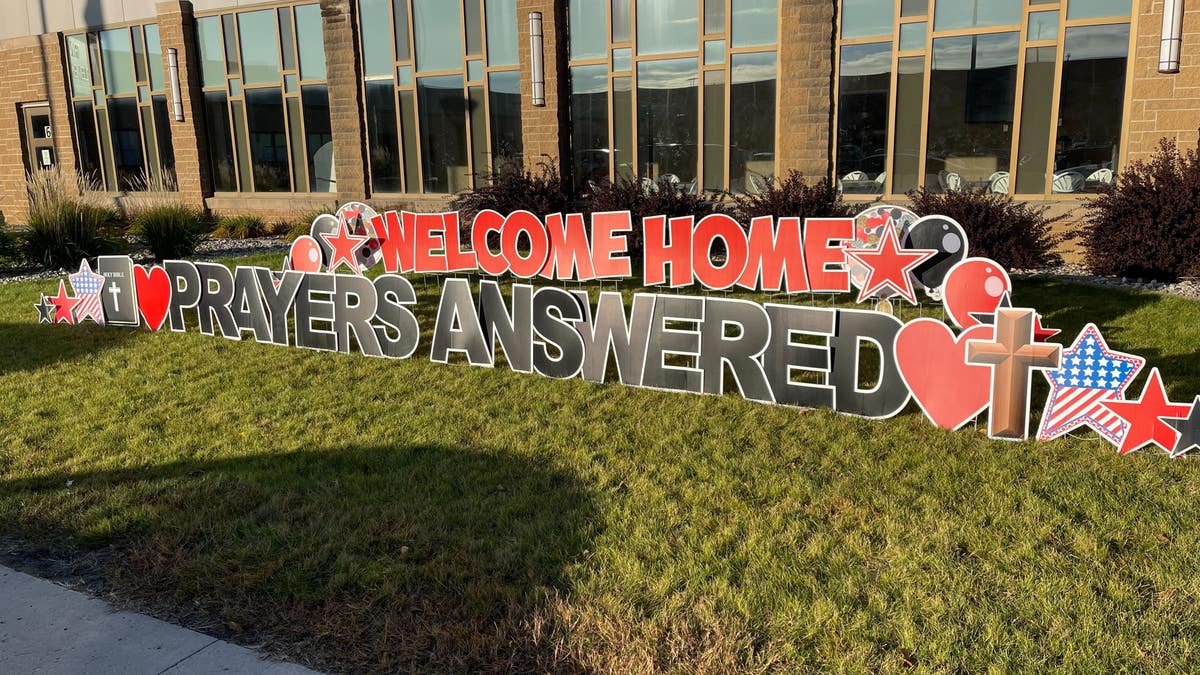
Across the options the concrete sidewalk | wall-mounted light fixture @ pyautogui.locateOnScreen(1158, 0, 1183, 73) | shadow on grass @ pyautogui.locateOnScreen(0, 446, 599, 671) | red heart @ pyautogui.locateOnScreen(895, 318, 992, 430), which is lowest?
the concrete sidewalk

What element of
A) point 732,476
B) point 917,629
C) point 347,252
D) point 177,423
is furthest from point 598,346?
point 347,252

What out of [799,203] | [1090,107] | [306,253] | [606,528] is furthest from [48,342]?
[1090,107]

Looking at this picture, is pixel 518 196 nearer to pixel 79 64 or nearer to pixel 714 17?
pixel 714 17

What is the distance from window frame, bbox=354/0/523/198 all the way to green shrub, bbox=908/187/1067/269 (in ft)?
26.9

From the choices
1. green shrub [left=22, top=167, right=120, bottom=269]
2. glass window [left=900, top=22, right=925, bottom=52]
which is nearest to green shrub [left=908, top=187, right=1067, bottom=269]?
glass window [left=900, top=22, right=925, bottom=52]

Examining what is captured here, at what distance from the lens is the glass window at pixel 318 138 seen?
60.5ft

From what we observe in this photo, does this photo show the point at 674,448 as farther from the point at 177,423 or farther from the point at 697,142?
the point at 697,142

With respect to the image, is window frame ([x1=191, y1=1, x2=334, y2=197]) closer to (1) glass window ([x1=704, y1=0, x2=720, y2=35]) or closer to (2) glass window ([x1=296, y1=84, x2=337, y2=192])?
(2) glass window ([x1=296, y1=84, x2=337, y2=192])

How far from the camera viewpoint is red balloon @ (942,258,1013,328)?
21.1 ft

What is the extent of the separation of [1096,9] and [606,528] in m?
11.8

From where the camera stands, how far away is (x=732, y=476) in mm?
5277

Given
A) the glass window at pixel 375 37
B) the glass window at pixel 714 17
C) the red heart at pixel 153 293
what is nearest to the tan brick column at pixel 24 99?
the glass window at pixel 375 37

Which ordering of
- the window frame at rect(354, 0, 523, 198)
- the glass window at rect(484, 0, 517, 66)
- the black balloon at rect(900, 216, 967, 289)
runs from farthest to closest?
the window frame at rect(354, 0, 523, 198) < the glass window at rect(484, 0, 517, 66) < the black balloon at rect(900, 216, 967, 289)

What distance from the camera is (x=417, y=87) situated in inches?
679
